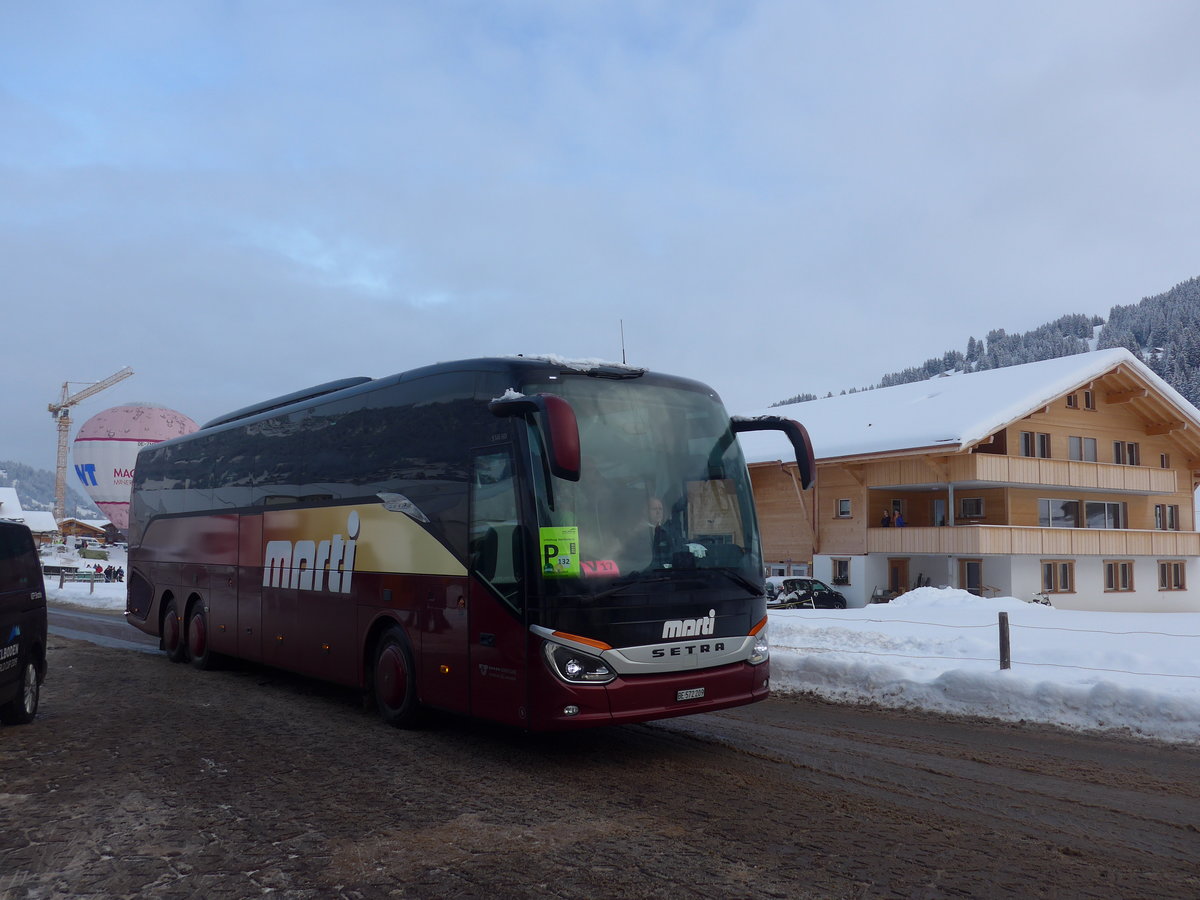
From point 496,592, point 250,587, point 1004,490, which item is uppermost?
point 1004,490

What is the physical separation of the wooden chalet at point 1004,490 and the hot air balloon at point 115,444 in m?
58.9

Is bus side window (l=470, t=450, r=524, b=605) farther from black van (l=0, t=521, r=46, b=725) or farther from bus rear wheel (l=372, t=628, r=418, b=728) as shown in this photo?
black van (l=0, t=521, r=46, b=725)

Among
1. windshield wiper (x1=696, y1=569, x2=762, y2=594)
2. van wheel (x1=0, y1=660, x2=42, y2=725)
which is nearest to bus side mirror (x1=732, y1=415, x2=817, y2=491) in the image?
windshield wiper (x1=696, y1=569, x2=762, y2=594)

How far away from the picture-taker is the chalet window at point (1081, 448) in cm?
4066

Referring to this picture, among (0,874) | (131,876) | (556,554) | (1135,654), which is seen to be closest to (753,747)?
(556,554)

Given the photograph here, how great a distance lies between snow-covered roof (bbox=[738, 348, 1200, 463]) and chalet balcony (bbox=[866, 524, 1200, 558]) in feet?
11.9

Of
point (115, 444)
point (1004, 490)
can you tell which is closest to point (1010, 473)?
point (1004, 490)

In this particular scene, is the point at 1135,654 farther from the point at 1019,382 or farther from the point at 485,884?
the point at 1019,382

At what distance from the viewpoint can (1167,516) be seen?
45562 millimetres

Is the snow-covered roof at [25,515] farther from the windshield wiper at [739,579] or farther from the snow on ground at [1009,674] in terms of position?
the windshield wiper at [739,579]

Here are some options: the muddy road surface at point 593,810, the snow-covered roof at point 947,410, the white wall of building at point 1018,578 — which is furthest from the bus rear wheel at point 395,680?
the white wall of building at point 1018,578

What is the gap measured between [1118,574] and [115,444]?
74.0 meters

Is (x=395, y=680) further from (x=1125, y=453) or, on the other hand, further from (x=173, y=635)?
(x=1125, y=453)

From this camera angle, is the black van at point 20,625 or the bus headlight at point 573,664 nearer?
the bus headlight at point 573,664
